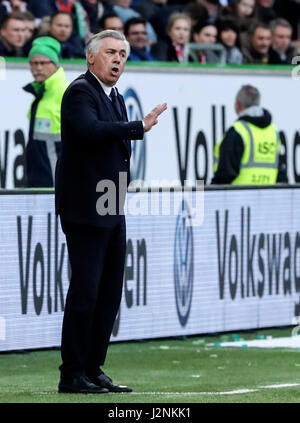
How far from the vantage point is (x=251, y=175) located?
1425cm

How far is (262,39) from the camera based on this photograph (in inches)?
738

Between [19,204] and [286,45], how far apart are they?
8905 millimetres

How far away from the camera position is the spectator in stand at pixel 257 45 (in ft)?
61.4

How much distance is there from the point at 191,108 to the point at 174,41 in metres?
0.84

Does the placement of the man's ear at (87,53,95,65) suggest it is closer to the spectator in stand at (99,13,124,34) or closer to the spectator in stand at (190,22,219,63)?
the spectator in stand at (99,13,124,34)

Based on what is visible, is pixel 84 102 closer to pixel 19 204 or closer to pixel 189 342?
pixel 19 204

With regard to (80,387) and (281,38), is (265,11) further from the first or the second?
(80,387)

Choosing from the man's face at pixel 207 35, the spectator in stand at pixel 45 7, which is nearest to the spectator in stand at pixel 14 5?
the spectator in stand at pixel 45 7

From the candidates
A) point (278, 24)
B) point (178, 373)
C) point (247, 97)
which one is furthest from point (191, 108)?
point (178, 373)

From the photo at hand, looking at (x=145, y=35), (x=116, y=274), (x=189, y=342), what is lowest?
(x=189, y=342)

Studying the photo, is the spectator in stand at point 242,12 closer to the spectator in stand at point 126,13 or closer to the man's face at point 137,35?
the spectator in stand at point 126,13

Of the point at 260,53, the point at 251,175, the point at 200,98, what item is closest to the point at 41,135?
the point at 251,175

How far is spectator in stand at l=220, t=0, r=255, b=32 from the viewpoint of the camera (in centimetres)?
1942
